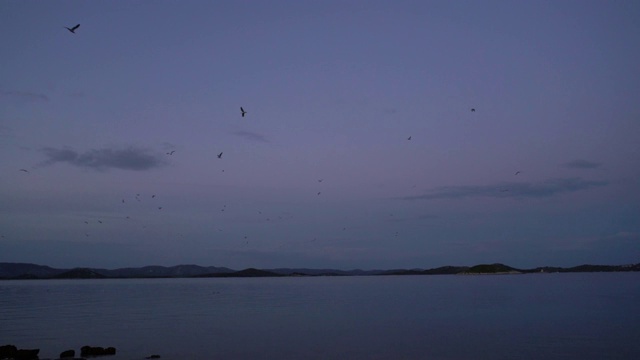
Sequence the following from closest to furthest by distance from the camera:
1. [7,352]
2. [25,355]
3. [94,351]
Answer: [7,352], [25,355], [94,351]

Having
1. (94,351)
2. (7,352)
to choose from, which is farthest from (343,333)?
(7,352)

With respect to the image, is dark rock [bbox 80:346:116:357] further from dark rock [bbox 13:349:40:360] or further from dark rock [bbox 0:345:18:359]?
dark rock [bbox 0:345:18:359]

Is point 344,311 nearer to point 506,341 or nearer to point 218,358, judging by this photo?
point 506,341

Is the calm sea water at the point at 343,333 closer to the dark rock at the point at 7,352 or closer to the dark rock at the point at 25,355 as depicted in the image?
the dark rock at the point at 25,355

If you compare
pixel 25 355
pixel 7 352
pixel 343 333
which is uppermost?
pixel 343 333

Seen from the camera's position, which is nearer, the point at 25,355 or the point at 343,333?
the point at 25,355

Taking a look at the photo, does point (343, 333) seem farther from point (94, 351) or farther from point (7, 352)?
point (7, 352)

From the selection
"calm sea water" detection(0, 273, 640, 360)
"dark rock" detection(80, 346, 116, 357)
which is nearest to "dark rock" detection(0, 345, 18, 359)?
"calm sea water" detection(0, 273, 640, 360)

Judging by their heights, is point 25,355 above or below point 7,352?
below

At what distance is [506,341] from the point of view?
3675 centimetres

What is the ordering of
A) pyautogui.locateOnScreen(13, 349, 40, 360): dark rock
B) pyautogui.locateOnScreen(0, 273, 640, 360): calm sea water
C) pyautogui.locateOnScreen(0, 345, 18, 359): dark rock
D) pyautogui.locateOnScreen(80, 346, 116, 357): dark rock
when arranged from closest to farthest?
1. pyautogui.locateOnScreen(0, 345, 18, 359): dark rock
2. pyautogui.locateOnScreen(13, 349, 40, 360): dark rock
3. pyautogui.locateOnScreen(80, 346, 116, 357): dark rock
4. pyautogui.locateOnScreen(0, 273, 640, 360): calm sea water

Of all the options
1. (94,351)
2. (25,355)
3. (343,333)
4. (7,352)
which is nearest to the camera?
(7,352)

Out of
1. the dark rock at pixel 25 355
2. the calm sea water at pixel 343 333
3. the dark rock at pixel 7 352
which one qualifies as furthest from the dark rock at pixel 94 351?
the dark rock at pixel 7 352

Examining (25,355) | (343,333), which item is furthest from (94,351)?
(343,333)
